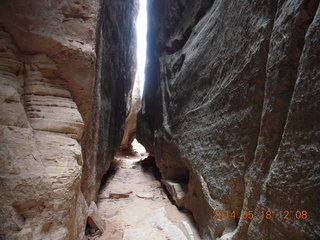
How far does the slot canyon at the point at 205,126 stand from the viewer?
1333mm

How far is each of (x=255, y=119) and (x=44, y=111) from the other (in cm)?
253

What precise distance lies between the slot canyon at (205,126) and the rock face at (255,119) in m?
0.01

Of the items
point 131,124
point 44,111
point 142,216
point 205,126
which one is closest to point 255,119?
point 205,126

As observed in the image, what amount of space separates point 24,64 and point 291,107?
3014 millimetres

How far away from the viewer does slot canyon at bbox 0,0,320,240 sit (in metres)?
1.33

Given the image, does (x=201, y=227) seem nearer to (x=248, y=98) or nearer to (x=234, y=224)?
(x=234, y=224)

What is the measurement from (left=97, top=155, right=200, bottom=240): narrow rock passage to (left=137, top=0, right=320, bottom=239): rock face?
0.38 meters

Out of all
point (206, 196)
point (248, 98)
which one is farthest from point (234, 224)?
point (248, 98)

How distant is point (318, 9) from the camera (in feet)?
4.03

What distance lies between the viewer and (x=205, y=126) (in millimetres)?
3039
